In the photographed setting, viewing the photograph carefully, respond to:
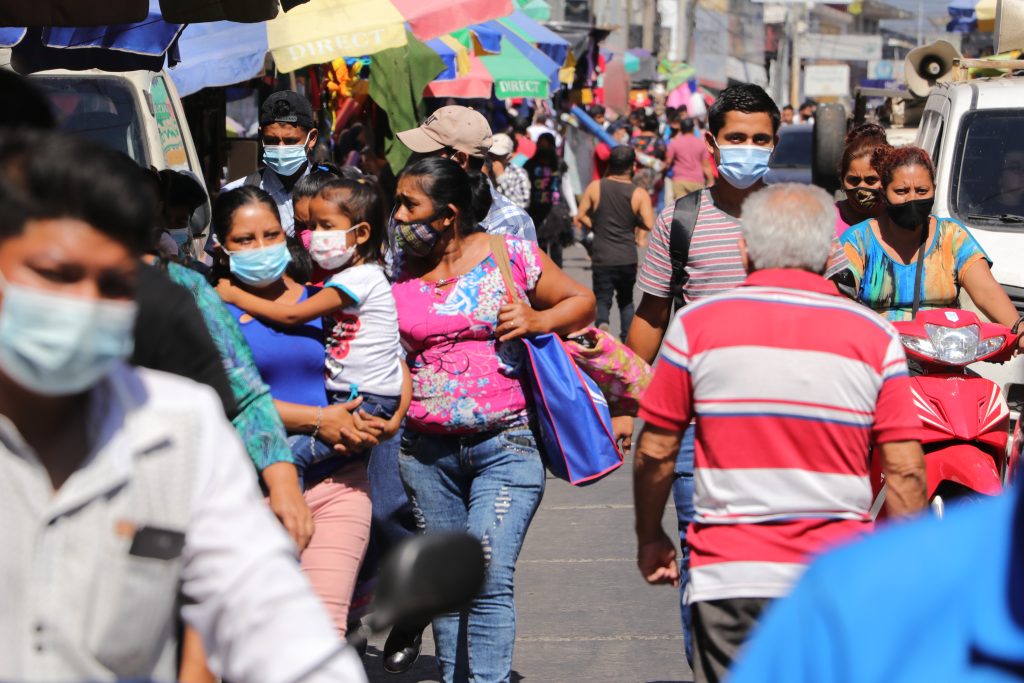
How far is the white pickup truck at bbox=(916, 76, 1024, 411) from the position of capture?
26.8 feet

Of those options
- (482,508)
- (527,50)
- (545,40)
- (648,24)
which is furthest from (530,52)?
(648,24)

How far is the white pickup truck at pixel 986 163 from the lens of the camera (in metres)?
8.17

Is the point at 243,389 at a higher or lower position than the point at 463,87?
higher

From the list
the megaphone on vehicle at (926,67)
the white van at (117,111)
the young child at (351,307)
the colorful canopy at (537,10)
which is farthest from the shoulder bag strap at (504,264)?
the colorful canopy at (537,10)

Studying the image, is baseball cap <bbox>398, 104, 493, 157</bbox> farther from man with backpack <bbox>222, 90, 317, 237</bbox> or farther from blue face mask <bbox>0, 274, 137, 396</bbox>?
blue face mask <bbox>0, 274, 137, 396</bbox>

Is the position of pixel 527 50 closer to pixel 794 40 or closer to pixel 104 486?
pixel 104 486

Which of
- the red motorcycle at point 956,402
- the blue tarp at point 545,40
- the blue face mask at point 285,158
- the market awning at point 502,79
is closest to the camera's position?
the red motorcycle at point 956,402

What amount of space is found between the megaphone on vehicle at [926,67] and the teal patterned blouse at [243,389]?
29.8ft

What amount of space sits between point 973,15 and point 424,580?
21.4 metres

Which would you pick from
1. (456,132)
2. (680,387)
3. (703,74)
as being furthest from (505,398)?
(703,74)

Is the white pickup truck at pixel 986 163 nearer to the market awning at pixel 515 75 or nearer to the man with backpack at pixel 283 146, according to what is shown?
the man with backpack at pixel 283 146

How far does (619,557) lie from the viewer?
7.40 m

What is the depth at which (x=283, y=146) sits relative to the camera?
7039 millimetres

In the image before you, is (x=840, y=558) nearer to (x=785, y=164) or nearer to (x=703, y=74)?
(x=785, y=164)
